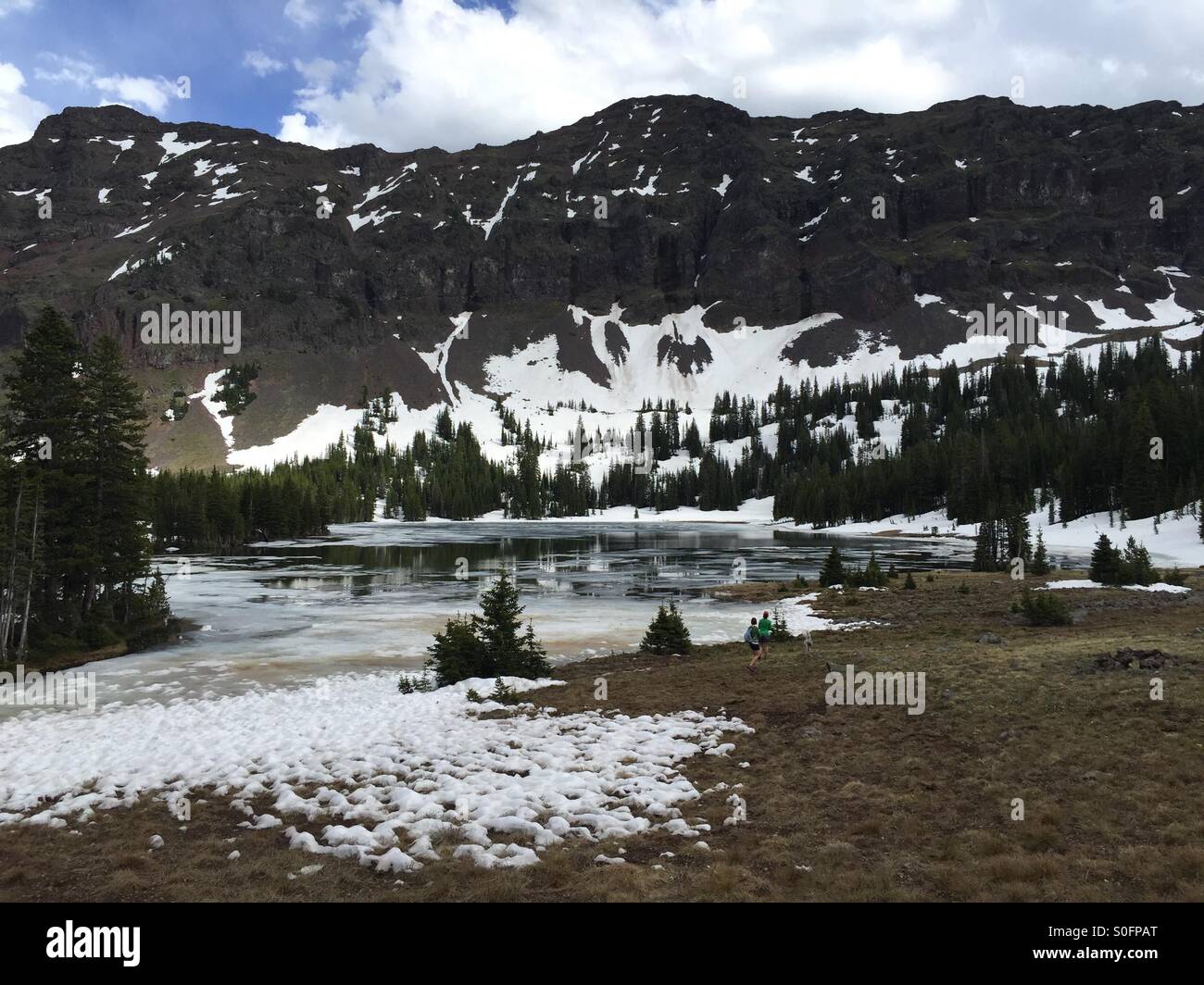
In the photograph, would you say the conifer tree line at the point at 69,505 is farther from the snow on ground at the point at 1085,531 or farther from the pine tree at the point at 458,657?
the snow on ground at the point at 1085,531

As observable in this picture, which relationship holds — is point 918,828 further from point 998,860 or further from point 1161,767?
point 1161,767

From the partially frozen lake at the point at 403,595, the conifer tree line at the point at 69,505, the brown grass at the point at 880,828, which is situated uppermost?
the conifer tree line at the point at 69,505

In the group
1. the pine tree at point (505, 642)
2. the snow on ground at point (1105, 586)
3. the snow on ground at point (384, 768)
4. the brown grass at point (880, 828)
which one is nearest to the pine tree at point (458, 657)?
the pine tree at point (505, 642)

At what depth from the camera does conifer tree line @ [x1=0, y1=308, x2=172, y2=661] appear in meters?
26.9

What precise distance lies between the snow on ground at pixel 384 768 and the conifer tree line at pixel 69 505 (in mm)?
11575

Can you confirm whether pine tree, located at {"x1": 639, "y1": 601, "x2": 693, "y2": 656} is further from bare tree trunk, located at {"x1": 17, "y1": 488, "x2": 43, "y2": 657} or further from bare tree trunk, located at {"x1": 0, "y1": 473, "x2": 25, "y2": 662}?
bare tree trunk, located at {"x1": 0, "y1": 473, "x2": 25, "y2": 662}

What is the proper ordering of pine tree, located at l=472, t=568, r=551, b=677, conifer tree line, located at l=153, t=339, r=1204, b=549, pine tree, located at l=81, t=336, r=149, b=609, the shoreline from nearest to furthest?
pine tree, located at l=472, t=568, r=551, b=677 → pine tree, located at l=81, t=336, r=149, b=609 → the shoreline → conifer tree line, located at l=153, t=339, r=1204, b=549

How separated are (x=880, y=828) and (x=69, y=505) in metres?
34.1

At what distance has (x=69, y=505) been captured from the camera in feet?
99.8

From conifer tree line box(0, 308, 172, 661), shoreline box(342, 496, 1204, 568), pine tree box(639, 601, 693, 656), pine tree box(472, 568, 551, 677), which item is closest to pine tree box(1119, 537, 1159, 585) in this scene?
shoreline box(342, 496, 1204, 568)

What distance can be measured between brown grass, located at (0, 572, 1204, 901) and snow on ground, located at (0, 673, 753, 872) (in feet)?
1.72

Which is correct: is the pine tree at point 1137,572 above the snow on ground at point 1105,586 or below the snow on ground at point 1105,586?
above

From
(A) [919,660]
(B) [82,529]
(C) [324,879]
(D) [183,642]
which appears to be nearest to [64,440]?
(B) [82,529]

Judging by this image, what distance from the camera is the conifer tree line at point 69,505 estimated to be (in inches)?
1058
